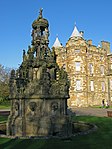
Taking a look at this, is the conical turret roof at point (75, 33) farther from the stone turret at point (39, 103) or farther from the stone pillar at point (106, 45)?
the stone turret at point (39, 103)

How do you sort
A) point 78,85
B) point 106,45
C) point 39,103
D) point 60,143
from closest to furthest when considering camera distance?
point 60,143 < point 39,103 < point 78,85 < point 106,45

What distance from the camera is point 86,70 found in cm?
4562

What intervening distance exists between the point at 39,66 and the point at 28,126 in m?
3.81

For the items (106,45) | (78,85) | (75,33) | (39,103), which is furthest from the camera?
(106,45)

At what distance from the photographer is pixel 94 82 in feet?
155

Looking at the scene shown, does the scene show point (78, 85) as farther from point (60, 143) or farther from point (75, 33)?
point (60, 143)

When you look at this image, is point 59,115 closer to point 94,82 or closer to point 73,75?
point 73,75

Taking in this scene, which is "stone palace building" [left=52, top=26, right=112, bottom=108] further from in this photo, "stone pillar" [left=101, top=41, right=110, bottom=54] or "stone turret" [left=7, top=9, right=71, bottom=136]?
"stone turret" [left=7, top=9, right=71, bottom=136]

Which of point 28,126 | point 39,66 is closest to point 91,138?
point 28,126

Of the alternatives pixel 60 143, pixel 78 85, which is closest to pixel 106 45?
pixel 78 85

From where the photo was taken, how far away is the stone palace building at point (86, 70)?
44.2 metres

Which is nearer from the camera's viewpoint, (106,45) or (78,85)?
(78,85)

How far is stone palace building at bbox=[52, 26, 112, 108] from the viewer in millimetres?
44191

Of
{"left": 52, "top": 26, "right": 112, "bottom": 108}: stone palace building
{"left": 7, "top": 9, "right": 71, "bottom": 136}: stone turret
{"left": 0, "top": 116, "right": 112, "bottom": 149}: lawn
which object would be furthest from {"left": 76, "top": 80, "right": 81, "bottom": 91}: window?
{"left": 0, "top": 116, "right": 112, "bottom": 149}: lawn
